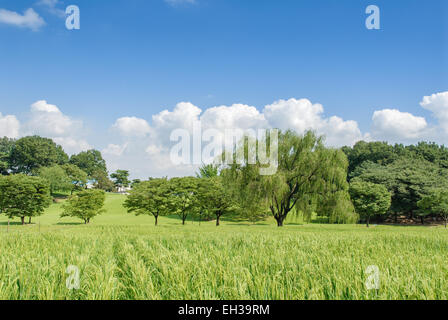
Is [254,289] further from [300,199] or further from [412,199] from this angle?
[412,199]

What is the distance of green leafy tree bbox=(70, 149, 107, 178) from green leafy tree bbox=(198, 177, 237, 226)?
67301 millimetres

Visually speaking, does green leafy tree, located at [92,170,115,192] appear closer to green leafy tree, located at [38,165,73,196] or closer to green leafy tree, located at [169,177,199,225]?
green leafy tree, located at [38,165,73,196]

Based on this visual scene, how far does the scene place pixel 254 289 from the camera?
2.25 meters

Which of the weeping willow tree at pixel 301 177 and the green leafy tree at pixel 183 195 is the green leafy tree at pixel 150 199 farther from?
the weeping willow tree at pixel 301 177

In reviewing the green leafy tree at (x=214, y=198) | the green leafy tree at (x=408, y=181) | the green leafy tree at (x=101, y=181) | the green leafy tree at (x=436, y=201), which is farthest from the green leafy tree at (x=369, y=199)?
the green leafy tree at (x=101, y=181)

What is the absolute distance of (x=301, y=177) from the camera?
23.5 metres

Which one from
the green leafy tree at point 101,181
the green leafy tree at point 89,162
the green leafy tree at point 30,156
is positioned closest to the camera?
the green leafy tree at point 30,156

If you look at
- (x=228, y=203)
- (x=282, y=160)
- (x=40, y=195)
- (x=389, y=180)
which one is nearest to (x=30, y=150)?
(x=40, y=195)

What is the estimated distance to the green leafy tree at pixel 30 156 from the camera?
7562cm

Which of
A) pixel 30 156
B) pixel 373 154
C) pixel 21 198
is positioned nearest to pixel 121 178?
pixel 30 156

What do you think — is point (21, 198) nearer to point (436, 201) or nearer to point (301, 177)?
point (301, 177)

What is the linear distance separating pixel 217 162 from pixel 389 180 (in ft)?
113

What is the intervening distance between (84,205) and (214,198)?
51.0 feet

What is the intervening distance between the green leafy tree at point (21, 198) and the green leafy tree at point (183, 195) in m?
16.3
